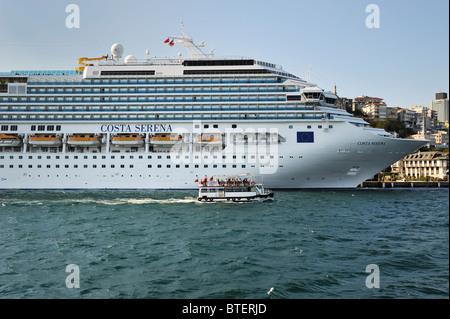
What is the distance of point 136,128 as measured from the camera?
45375 millimetres

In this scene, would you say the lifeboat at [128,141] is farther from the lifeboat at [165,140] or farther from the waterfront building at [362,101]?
the waterfront building at [362,101]

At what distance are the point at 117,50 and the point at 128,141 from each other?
1618 cm

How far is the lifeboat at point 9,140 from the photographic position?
149ft

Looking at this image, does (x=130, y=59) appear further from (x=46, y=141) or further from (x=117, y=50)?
(x=46, y=141)

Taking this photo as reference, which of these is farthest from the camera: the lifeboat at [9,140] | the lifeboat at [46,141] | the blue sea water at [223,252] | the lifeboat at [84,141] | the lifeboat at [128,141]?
the lifeboat at [9,140]

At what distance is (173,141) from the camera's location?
42.9 meters

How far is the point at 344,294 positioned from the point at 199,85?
3842 cm

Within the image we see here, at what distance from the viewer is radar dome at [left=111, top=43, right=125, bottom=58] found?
2062 inches

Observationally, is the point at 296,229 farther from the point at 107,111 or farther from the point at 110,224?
the point at 107,111

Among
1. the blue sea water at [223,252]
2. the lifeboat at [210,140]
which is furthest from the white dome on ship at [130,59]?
the blue sea water at [223,252]

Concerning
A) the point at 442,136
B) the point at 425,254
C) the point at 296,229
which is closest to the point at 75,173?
the point at 296,229

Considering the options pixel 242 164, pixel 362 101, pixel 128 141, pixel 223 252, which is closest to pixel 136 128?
pixel 128 141

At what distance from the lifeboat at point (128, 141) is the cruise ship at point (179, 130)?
4.8 inches
